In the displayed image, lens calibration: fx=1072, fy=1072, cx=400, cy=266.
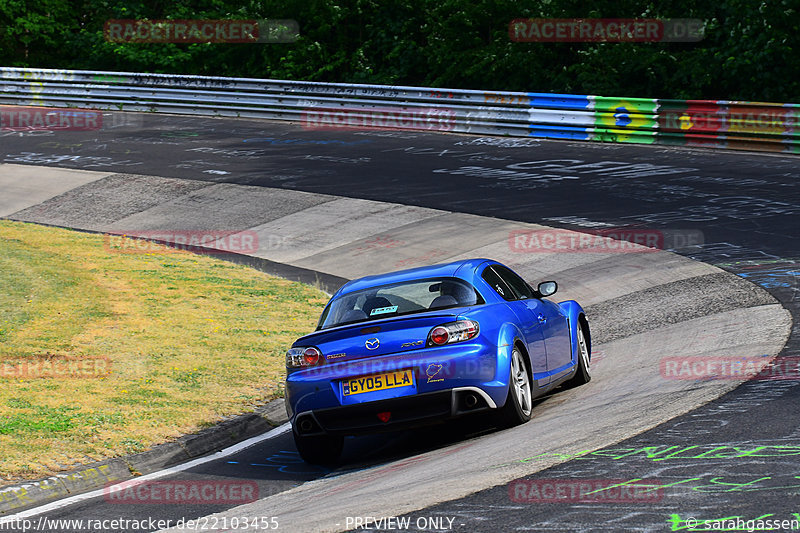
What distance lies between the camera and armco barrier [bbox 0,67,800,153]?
23641 mm

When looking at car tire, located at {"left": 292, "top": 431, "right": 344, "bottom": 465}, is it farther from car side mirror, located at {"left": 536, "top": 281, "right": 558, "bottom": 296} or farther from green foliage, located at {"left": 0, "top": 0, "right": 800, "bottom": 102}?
green foliage, located at {"left": 0, "top": 0, "right": 800, "bottom": 102}

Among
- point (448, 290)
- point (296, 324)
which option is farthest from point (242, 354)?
point (448, 290)
